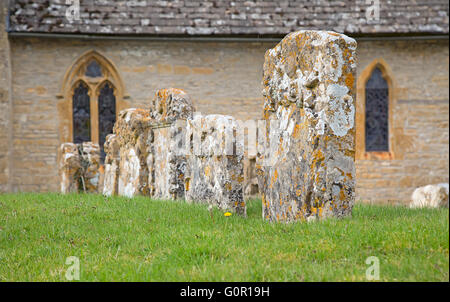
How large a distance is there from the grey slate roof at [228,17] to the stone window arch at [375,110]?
1.54 m

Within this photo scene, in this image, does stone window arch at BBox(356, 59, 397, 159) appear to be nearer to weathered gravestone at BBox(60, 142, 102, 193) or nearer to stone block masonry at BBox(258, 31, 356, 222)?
weathered gravestone at BBox(60, 142, 102, 193)

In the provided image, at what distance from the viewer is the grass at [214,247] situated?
3.92m

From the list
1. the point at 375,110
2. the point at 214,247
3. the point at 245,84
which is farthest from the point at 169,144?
the point at 375,110

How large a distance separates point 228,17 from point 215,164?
9.17 meters

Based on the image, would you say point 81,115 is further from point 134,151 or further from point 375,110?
point 375,110

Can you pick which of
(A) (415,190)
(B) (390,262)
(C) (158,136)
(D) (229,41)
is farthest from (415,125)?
(B) (390,262)

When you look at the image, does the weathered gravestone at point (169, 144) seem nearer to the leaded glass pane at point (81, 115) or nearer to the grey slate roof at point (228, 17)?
the grey slate roof at point (228, 17)

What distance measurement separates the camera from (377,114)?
16.9 m

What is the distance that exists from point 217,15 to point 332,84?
35.0ft

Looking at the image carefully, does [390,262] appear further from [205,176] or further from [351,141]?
[205,176]

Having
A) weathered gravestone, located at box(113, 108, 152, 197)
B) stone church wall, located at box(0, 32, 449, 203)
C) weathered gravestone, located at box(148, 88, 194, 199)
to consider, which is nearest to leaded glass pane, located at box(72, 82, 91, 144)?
stone church wall, located at box(0, 32, 449, 203)

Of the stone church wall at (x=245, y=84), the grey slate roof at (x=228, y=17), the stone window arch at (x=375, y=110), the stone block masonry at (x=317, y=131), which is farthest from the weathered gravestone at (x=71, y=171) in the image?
the stone window arch at (x=375, y=110)

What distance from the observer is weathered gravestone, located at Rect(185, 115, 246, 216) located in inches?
281

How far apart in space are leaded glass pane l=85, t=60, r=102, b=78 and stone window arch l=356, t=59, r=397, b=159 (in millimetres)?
8059
